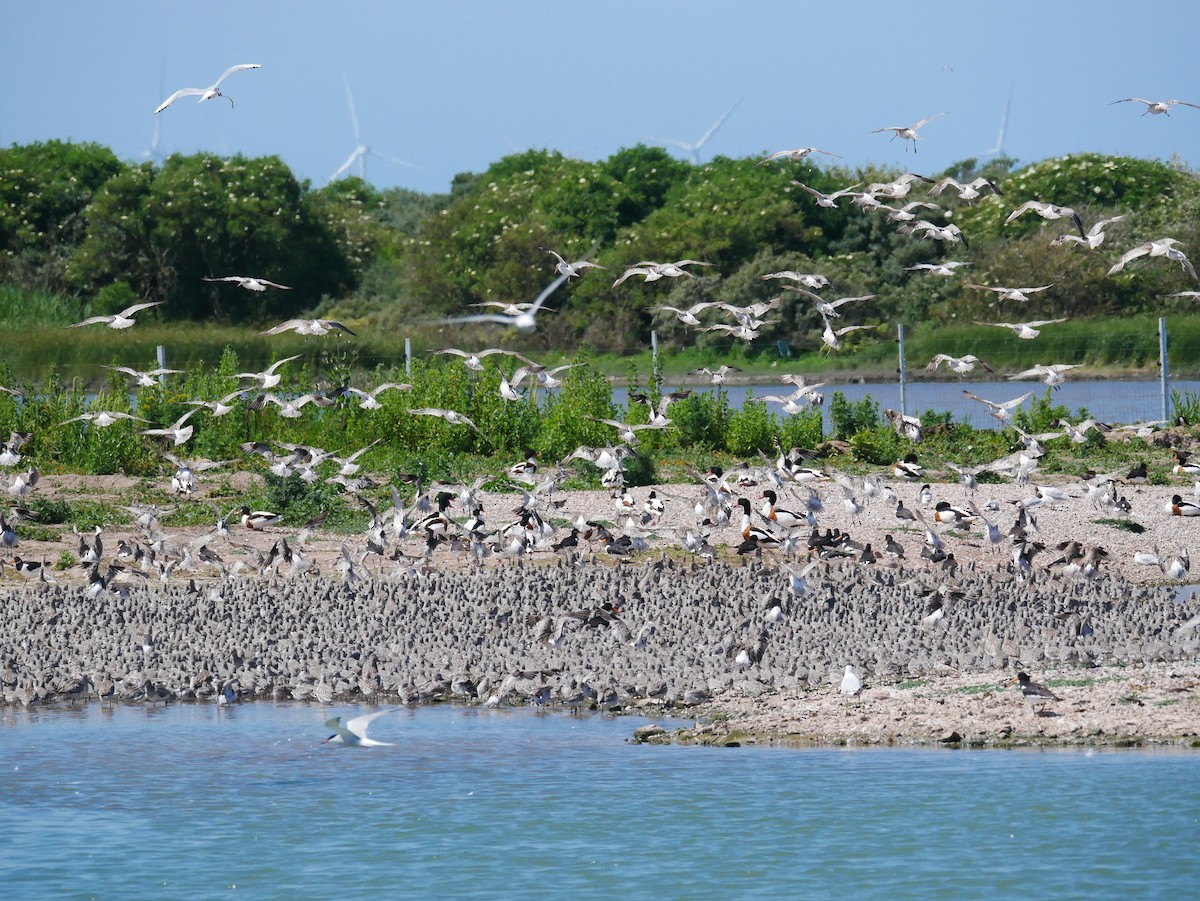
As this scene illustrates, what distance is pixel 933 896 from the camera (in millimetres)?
8594

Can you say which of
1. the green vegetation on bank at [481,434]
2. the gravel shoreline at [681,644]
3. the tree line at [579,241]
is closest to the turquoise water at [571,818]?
the gravel shoreline at [681,644]

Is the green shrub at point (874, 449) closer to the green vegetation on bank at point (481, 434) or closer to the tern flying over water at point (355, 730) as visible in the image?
the green vegetation on bank at point (481, 434)

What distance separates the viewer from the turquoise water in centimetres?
891

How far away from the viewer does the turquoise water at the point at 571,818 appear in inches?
351

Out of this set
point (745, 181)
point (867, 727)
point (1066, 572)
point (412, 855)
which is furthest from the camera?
point (745, 181)

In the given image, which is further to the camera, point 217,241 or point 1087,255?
point 217,241

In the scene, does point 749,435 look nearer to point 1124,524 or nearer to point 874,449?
point 874,449

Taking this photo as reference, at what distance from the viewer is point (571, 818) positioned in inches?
387

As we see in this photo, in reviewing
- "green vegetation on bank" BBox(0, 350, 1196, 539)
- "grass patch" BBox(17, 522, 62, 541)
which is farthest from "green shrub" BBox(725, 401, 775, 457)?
"grass patch" BBox(17, 522, 62, 541)

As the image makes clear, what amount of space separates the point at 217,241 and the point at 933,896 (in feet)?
198

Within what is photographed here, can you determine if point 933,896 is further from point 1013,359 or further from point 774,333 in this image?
point 774,333

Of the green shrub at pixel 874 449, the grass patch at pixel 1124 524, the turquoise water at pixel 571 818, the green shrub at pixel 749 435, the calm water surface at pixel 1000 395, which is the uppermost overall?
the calm water surface at pixel 1000 395

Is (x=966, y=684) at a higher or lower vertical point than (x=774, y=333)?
lower

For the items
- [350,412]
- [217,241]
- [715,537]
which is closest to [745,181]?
[217,241]
